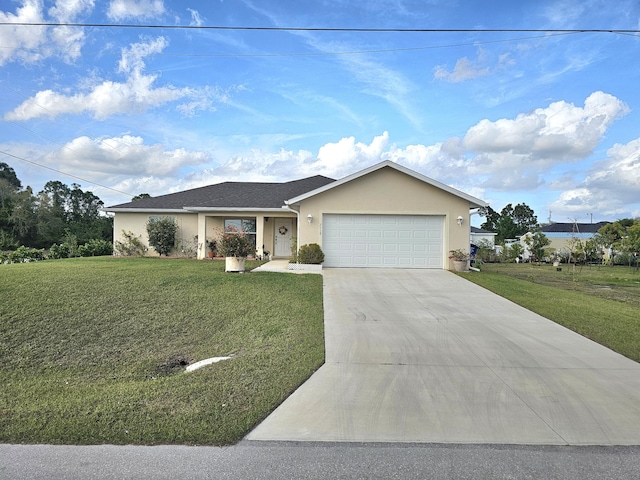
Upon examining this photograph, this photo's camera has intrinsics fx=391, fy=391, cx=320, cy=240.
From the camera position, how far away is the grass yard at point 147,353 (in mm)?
3789

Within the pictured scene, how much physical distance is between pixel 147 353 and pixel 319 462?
4.31m

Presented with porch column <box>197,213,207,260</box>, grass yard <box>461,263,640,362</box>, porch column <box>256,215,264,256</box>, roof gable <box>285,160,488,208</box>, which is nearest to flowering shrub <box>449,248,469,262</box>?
grass yard <box>461,263,640,362</box>

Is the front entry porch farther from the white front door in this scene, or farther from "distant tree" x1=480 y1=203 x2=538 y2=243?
"distant tree" x1=480 y1=203 x2=538 y2=243

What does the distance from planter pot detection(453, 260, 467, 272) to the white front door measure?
8381 mm

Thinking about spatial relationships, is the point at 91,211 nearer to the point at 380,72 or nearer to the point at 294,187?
the point at 294,187

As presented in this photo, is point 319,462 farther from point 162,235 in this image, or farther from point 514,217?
point 514,217

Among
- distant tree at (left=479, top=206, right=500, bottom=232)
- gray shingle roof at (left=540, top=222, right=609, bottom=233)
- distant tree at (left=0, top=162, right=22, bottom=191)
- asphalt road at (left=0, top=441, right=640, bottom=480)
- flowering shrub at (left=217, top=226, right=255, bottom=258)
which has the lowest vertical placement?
asphalt road at (left=0, top=441, right=640, bottom=480)

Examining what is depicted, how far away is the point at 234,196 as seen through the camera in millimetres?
20891

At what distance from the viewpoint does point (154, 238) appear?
19438mm

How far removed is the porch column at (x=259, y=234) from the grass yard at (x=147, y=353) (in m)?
7.29

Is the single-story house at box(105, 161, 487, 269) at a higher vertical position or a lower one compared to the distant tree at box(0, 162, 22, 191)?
lower

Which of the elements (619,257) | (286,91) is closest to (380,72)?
(286,91)

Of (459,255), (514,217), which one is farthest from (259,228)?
(514,217)

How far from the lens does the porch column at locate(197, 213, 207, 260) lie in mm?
19328
